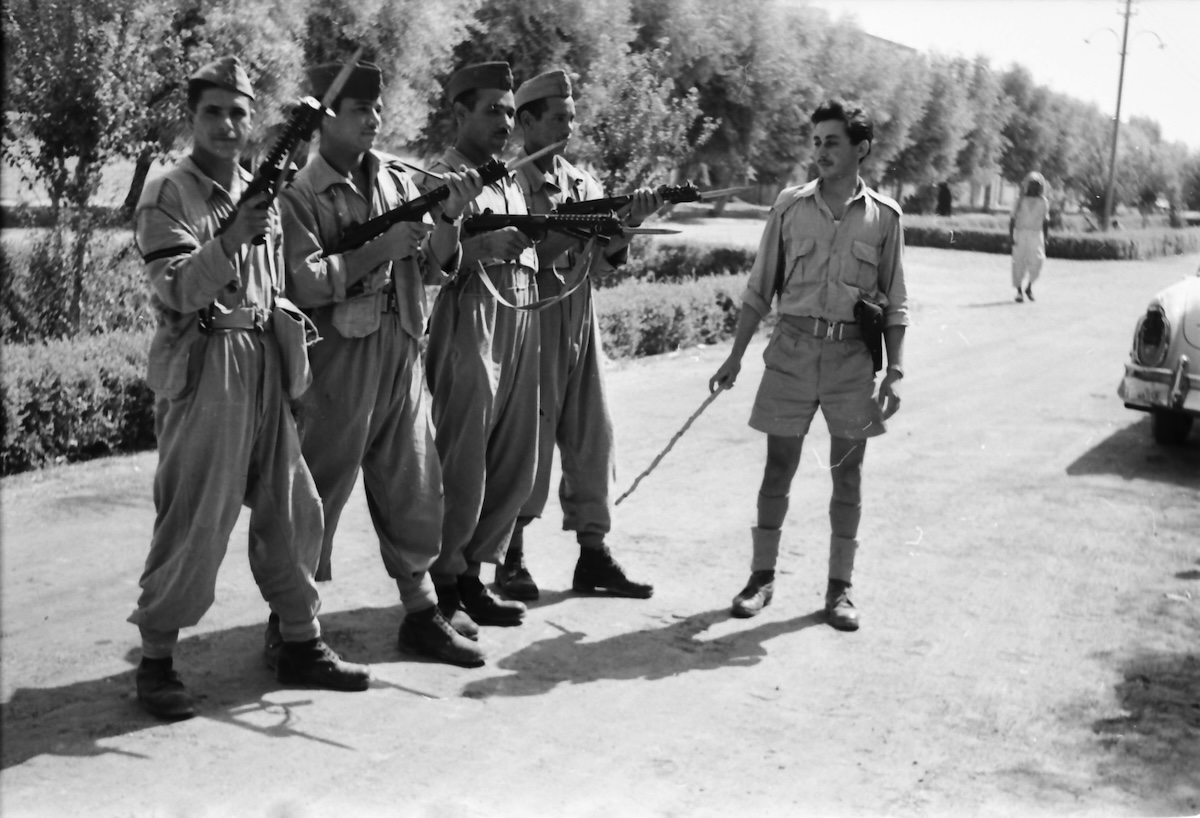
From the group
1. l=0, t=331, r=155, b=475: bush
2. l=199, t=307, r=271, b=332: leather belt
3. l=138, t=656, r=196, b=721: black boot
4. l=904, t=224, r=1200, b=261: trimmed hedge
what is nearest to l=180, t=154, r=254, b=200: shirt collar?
l=199, t=307, r=271, b=332: leather belt

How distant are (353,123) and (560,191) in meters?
1.26

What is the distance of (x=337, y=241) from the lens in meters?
4.68

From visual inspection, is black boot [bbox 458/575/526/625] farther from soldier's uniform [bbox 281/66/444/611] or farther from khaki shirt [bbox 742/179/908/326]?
khaki shirt [bbox 742/179/908/326]

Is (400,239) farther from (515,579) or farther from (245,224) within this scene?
(515,579)

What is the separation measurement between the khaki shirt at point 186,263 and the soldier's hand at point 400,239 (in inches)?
16.1

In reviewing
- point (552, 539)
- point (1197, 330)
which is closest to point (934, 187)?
point (1197, 330)

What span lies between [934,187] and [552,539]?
154ft

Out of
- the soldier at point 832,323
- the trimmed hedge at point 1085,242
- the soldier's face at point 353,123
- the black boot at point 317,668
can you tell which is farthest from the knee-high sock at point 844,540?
the trimmed hedge at point 1085,242

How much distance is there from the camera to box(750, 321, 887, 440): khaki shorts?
5.54 m

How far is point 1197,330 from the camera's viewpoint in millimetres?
9125

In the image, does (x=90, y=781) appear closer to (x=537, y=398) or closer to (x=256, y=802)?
(x=256, y=802)

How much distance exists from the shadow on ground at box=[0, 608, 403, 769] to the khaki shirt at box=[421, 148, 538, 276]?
1.53 m

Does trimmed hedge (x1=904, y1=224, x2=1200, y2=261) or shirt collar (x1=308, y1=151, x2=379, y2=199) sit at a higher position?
trimmed hedge (x1=904, y1=224, x2=1200, y2=261)

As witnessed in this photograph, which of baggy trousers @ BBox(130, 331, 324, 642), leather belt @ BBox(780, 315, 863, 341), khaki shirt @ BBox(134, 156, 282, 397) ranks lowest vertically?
baggy trousers @ BBox(130, 331, 324, 642)
